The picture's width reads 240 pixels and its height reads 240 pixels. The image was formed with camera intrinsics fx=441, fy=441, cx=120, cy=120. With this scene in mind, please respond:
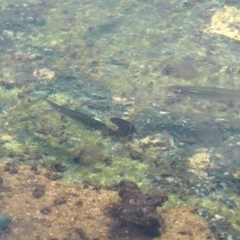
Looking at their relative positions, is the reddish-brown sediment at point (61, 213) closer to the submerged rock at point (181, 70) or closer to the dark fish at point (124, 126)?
the dark fish at point (124, 126)

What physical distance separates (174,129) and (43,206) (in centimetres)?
272

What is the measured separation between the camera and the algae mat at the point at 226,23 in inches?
404

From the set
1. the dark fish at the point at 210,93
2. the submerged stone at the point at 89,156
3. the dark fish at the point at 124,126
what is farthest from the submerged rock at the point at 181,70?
the submerged stone at the point at 89,156

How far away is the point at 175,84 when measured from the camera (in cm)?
857

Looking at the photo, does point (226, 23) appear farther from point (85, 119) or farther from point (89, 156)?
point (89, 156)

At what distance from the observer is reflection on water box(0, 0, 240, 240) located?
5.46m

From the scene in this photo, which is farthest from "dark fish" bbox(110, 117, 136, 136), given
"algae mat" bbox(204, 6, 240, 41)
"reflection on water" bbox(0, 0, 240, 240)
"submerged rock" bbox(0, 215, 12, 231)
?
"algae mat" bbox(204, 6, 240, 41)

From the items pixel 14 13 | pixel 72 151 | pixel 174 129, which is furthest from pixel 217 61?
pixel 14 13

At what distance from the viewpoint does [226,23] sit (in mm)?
10531

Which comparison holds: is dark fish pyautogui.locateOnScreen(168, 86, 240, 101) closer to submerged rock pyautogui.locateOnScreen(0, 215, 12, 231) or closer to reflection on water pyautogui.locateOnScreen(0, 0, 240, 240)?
reflection on water pyautogui.locateOnScreen(0, 0, 240, 240)

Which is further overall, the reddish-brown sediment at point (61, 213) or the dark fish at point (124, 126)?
the dark fish at point (124, 126)

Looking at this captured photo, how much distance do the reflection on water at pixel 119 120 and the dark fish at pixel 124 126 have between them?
0.8 inches

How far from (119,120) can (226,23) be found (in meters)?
4.77

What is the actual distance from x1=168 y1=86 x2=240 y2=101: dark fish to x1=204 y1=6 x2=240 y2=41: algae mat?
2537 millimetres
